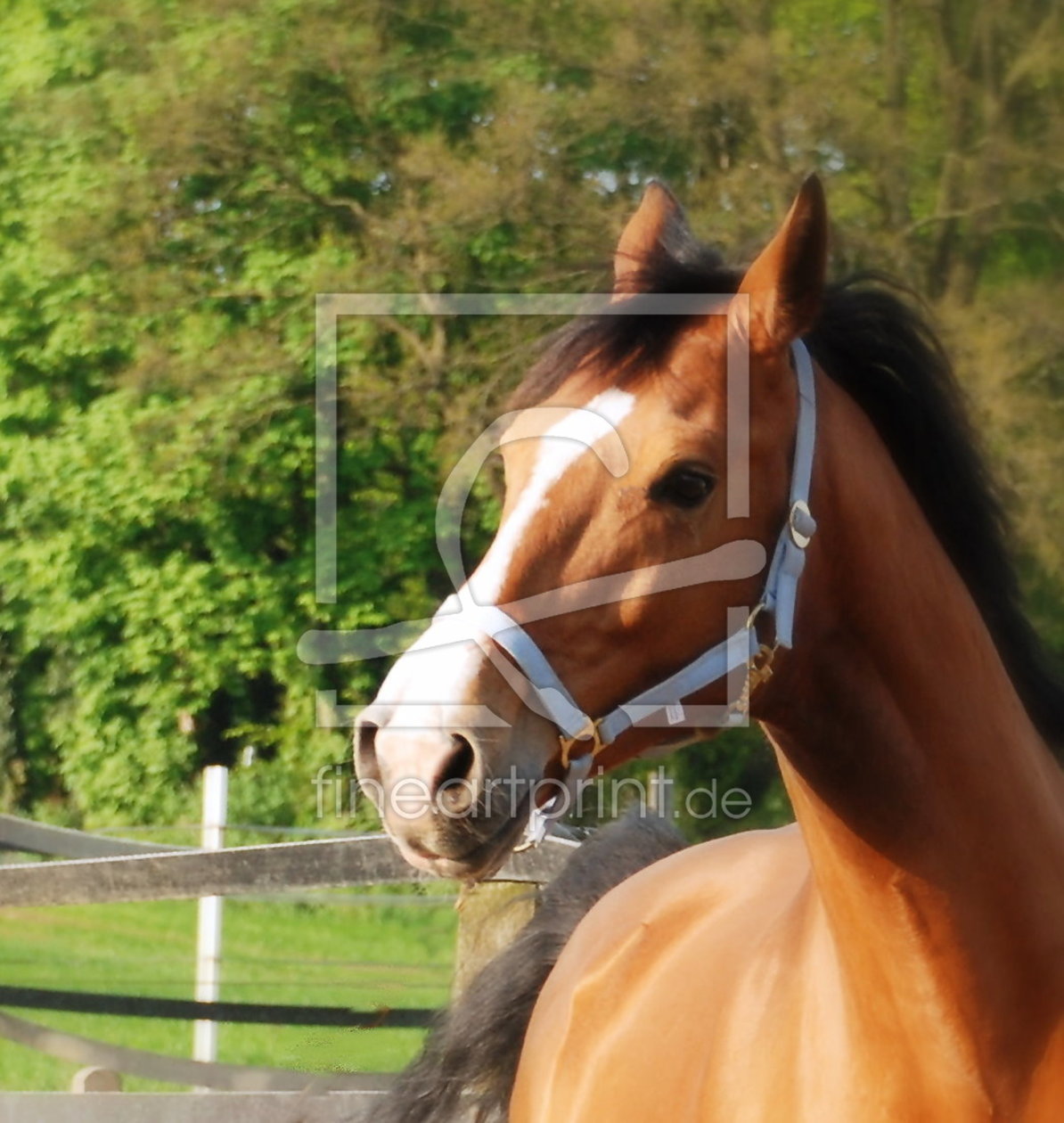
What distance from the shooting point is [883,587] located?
2.25 meters

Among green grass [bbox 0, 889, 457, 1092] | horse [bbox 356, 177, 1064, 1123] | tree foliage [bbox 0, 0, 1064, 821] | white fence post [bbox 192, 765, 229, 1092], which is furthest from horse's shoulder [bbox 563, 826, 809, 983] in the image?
tree foliage [bbox 0, 0, 1064, 821]

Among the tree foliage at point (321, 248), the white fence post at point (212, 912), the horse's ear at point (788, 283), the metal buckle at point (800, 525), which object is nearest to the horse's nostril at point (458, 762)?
the metal buckle at point (800, 525)

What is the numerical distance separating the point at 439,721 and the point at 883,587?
68 centimetres

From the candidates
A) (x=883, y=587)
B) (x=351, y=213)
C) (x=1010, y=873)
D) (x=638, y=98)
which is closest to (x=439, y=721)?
(x=883, y=587)

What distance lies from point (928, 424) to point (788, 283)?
0.33m

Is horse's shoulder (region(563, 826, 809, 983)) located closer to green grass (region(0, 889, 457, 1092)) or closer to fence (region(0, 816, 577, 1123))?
fence (region(0, 816, 577, 1123))

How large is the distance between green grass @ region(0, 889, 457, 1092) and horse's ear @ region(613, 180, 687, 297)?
319 centimetres

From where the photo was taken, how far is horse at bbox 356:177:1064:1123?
207 centimetres

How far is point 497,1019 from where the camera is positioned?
371 centimetres

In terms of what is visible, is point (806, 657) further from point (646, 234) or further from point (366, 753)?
point (646, 234)

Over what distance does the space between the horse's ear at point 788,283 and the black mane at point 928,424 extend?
82 mm

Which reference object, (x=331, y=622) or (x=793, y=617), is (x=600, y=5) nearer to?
(x=331, y=622)

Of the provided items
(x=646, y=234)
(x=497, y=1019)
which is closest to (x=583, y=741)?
(x=646, y=234)

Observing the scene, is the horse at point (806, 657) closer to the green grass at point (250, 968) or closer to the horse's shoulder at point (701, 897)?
the horse's shoulder at point (701, 897)
